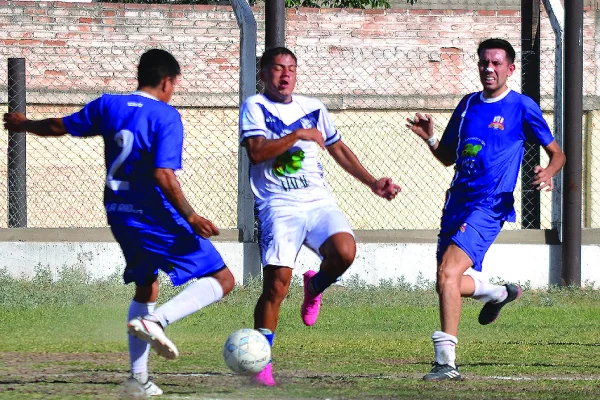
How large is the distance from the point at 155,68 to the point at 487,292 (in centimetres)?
277

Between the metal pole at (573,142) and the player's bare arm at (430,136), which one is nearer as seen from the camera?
the player's bare arm at (430,136)

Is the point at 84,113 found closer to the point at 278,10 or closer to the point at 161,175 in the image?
the point at 161,175

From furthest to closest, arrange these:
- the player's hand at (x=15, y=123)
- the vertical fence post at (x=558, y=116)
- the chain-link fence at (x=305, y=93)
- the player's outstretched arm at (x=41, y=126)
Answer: the chain-link fence at (x=305, y=93) < the vertical fence post at (x=558, y=116) < the player's hand at (x=15, y=123) < the player's outstretched arm at (x=41, y=126)

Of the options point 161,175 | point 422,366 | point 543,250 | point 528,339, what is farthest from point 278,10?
point 161,175

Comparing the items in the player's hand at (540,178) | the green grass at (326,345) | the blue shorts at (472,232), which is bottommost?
the green grass at (326,345)

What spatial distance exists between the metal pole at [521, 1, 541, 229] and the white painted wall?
2.80ft

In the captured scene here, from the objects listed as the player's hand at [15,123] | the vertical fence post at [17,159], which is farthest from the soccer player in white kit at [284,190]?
the vertical fence post at [17,159]

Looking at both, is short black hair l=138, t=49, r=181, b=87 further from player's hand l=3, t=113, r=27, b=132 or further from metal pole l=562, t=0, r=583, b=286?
metal pole l=562, t=0, r=583, b=286

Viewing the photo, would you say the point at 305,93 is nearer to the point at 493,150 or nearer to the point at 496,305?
the point at 496,305

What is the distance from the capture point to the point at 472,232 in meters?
7.05

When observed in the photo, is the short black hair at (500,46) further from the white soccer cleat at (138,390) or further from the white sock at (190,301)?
the white soccer cleat at (138,390)

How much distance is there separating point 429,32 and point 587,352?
9136mm

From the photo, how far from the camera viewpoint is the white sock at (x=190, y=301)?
5.82 meters

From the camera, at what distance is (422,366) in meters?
7.32
